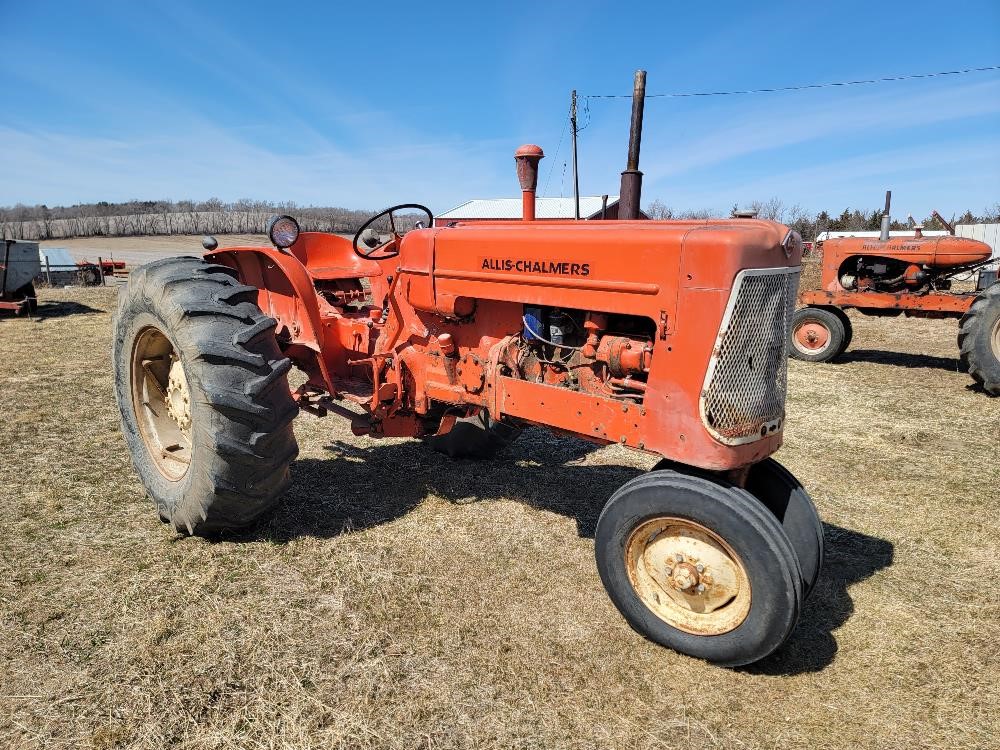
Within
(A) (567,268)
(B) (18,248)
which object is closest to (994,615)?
(A) (567,268)

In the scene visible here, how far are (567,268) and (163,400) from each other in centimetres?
256

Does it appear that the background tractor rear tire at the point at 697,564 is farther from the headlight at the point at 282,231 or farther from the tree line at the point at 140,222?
the tree line at the point at 140,222

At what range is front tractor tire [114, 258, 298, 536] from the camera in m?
2.93

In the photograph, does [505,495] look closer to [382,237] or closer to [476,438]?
[476,438]

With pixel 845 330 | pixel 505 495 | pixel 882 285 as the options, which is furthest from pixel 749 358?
pixel 882 285

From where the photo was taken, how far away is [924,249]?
8812 millimetres

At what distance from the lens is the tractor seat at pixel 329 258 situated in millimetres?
4340

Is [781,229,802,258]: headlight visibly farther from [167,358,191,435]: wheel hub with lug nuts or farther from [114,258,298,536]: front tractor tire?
[167,358,191,435]: wheel hub with lug nuts

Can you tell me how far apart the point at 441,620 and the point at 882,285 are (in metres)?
8.89

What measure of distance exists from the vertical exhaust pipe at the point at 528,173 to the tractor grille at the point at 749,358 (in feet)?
4.35

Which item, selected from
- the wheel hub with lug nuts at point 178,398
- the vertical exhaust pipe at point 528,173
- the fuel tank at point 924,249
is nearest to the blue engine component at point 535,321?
the vertical exhaust pipe at point 528,173

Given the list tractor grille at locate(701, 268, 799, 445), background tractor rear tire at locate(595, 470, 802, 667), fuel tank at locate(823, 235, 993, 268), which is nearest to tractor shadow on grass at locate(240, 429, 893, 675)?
background tractor rear tire at locate(595, 470, 802, 667)

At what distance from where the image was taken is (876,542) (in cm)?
356

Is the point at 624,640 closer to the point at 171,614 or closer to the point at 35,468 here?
the point at 171,614
